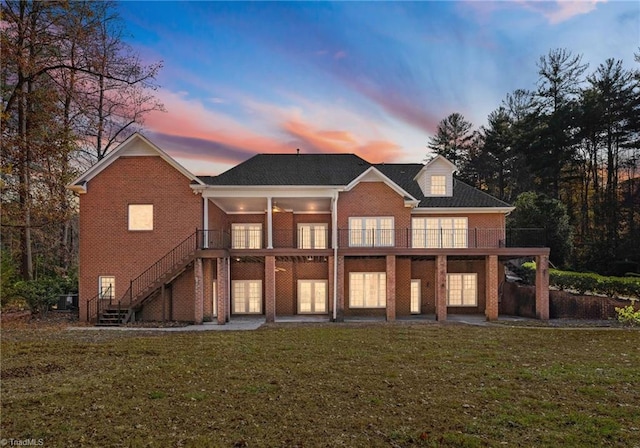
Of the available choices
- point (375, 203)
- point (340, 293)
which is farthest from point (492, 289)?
point (340, 293)

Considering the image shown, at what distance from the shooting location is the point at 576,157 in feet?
129

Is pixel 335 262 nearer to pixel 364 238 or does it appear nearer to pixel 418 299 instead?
→ pixel 364 238

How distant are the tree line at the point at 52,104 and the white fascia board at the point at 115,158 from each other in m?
2.95

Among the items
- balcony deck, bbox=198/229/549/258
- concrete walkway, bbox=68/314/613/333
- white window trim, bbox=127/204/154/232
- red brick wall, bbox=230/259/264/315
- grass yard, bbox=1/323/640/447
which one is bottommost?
concrete walkway, bbox=68/314/613/333

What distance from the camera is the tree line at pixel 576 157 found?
98.9 ft

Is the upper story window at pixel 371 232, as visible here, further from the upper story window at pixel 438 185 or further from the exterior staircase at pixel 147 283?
the exterior staircase at pixel 147 283

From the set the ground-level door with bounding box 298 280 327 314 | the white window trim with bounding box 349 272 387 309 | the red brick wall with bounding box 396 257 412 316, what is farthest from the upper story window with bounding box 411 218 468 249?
the ground-level door with bounding box 298 280 327 314

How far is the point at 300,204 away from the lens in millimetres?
22344

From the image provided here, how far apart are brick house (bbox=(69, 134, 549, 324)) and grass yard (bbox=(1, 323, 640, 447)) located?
595cm

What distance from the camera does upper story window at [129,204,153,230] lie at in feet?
67.8

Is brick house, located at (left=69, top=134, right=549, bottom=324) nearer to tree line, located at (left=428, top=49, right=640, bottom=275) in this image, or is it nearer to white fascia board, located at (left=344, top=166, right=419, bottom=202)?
white fascia board, located at (left=344, top=166, right=419, bottom=202)

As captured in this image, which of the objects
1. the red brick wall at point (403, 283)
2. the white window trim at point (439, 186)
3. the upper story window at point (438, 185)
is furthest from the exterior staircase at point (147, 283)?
the upper story window at point (438, 185)

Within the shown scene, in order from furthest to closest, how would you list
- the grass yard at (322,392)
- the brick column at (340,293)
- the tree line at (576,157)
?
1. the tree line at (576,157)
2. the brick column at (340,293)
3. the grass yard at (322,392)

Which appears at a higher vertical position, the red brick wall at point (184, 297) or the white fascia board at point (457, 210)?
the white fascia board at point (457, 210)
